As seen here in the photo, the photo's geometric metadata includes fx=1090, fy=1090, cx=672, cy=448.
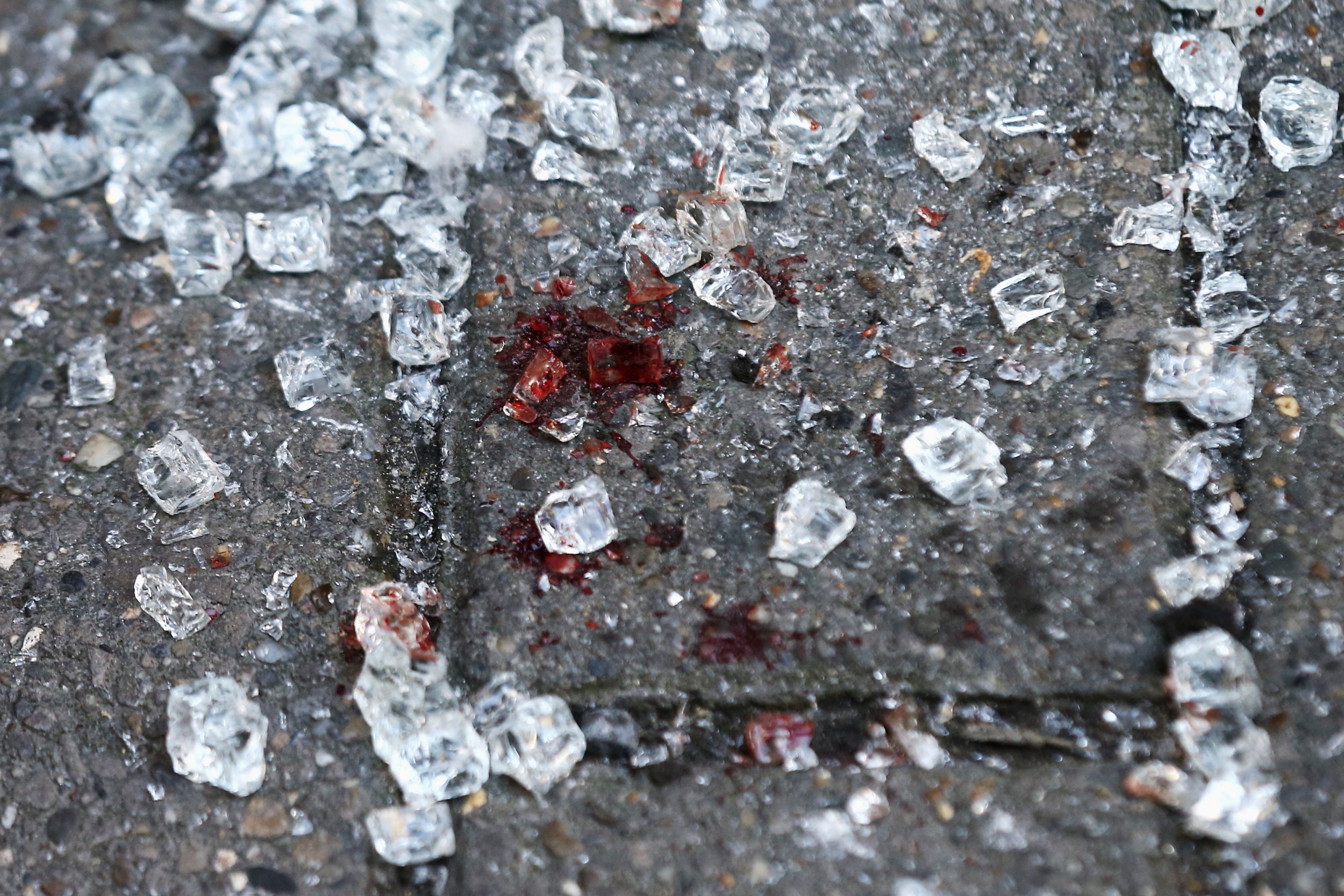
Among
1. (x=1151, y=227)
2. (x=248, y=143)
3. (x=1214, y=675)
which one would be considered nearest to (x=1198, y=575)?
(x=1214, y=675)

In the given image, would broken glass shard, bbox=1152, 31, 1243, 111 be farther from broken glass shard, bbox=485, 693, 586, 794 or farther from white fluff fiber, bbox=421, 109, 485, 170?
broken glass shard, bbox=485, 693, 586, 794

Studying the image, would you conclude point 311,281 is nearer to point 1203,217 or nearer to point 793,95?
point 793,95

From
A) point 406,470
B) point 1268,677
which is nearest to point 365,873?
point 406,470

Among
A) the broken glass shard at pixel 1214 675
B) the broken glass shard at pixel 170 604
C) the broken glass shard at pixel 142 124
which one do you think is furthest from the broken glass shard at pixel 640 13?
the broken glass shard at pixel 1214 675

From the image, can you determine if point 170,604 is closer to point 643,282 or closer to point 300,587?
point 300,587

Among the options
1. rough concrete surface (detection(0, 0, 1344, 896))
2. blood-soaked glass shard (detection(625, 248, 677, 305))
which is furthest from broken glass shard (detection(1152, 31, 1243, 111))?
blood-soaked glass shard (detection(625, 248, 677, 305))

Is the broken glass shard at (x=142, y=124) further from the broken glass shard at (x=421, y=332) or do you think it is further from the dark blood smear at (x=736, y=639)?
the dark blood smear at (x=736, y=639)
